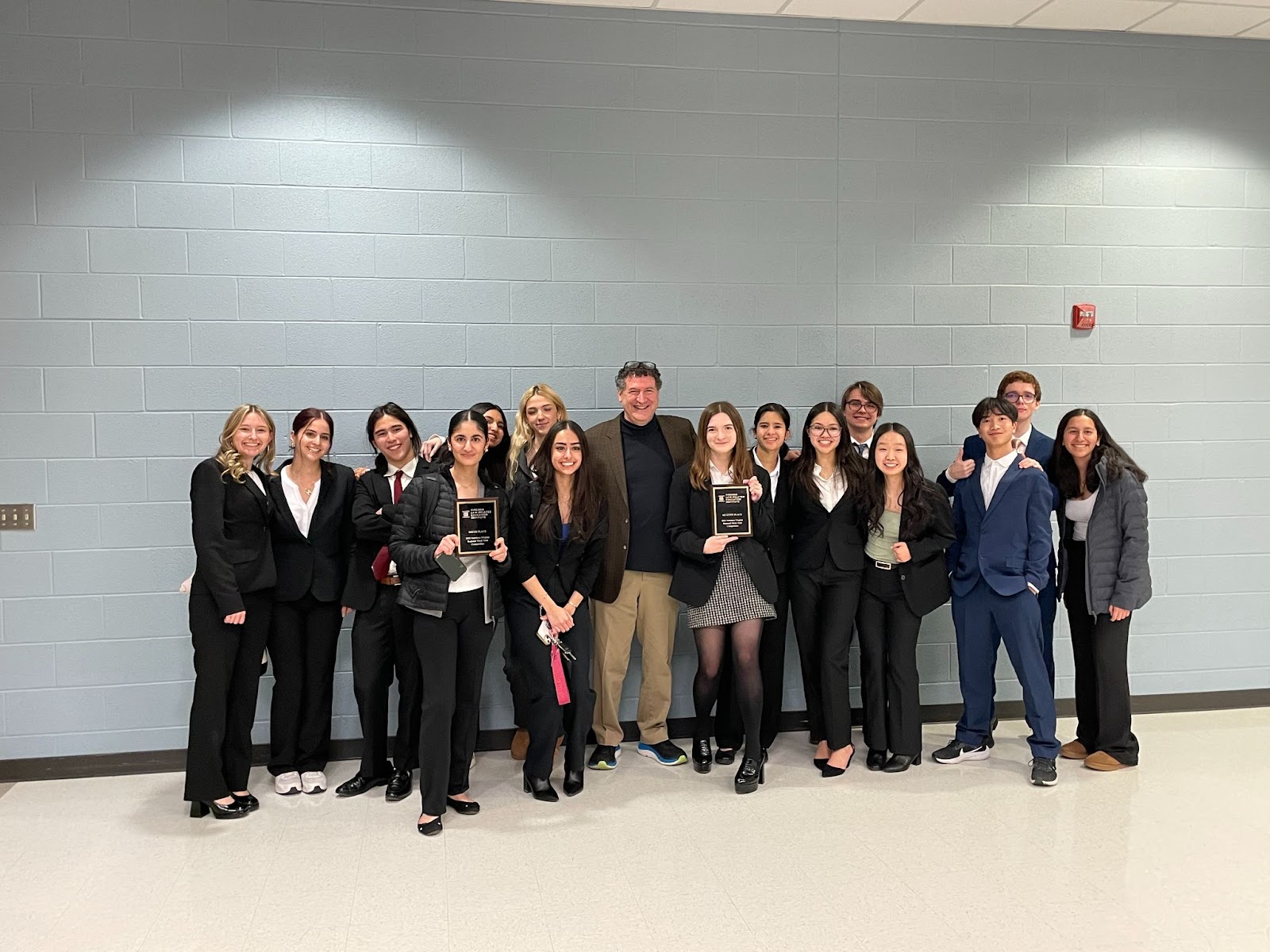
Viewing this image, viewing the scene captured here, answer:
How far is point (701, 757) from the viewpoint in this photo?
14.6 feet

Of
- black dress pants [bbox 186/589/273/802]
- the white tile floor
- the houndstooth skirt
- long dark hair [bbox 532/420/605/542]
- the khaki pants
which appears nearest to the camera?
the white tile floor

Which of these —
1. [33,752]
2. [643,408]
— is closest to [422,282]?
[643,408]

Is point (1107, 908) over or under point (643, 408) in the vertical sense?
under

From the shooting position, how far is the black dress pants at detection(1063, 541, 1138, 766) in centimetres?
445

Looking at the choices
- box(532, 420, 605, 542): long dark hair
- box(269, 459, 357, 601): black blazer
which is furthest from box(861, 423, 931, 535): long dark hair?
box(269, 459, 357, 601): black blazer

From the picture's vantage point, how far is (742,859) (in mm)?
3525

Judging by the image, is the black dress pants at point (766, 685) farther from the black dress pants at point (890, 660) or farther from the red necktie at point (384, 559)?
the red necktie at point (384, 559)

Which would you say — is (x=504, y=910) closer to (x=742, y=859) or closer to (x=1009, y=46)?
(x=742, y=859)

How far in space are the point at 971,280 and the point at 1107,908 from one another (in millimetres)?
3066

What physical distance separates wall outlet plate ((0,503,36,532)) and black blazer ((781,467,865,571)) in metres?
3.32

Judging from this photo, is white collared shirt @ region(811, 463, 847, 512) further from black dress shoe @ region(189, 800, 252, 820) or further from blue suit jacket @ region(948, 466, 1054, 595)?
black dress shoe @ region(189, 800, 252, 820)

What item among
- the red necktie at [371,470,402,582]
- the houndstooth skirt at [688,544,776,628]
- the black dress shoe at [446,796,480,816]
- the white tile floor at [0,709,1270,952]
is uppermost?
the red necktie at [371,470,402,582]

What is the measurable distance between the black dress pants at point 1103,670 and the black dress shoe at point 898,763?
0.85 meters

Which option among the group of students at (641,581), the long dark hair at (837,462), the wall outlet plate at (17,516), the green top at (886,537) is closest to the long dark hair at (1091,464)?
the group of students at (641,581)
